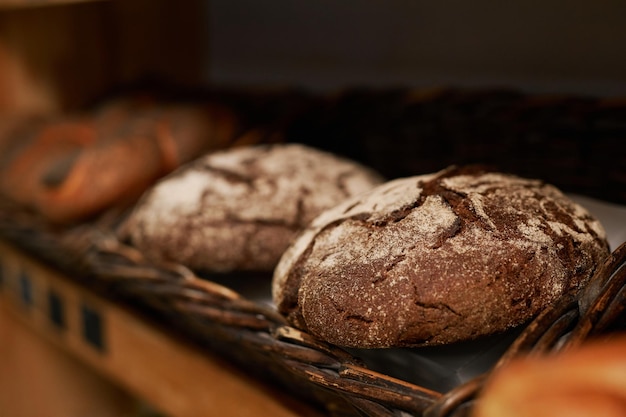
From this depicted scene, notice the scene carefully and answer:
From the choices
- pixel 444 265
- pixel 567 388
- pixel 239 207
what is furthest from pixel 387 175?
pixel 567 388

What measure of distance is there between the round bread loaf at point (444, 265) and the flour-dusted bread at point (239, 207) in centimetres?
20

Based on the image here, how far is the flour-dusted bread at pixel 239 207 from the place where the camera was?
0.86 meters

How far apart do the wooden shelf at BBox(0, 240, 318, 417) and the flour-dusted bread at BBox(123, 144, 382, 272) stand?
17 cm

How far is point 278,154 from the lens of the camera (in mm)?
991

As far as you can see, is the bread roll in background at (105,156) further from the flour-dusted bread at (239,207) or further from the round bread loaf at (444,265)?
the round bread loaf at (444,265)

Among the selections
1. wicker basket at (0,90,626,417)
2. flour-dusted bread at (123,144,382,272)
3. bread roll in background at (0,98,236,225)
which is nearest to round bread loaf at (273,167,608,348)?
wicker basket at (0,90,626,417)

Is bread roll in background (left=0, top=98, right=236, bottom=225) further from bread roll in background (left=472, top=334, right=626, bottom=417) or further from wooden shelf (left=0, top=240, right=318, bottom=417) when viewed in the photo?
bread roll in background (left=472, top=334, right=626, bottom=417)

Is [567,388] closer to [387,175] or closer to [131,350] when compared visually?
[387,175]

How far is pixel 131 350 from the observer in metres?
1.08

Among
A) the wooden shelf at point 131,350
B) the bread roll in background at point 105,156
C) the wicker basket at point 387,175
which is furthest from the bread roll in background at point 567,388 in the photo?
the bread roll in background at point 105,156

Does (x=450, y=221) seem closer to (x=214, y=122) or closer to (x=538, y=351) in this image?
(x=538, y=351)

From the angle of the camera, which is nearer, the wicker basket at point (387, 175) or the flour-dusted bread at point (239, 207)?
the wicker basket at point (387, 175)

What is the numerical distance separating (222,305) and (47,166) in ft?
2.24

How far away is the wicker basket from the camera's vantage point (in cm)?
49
